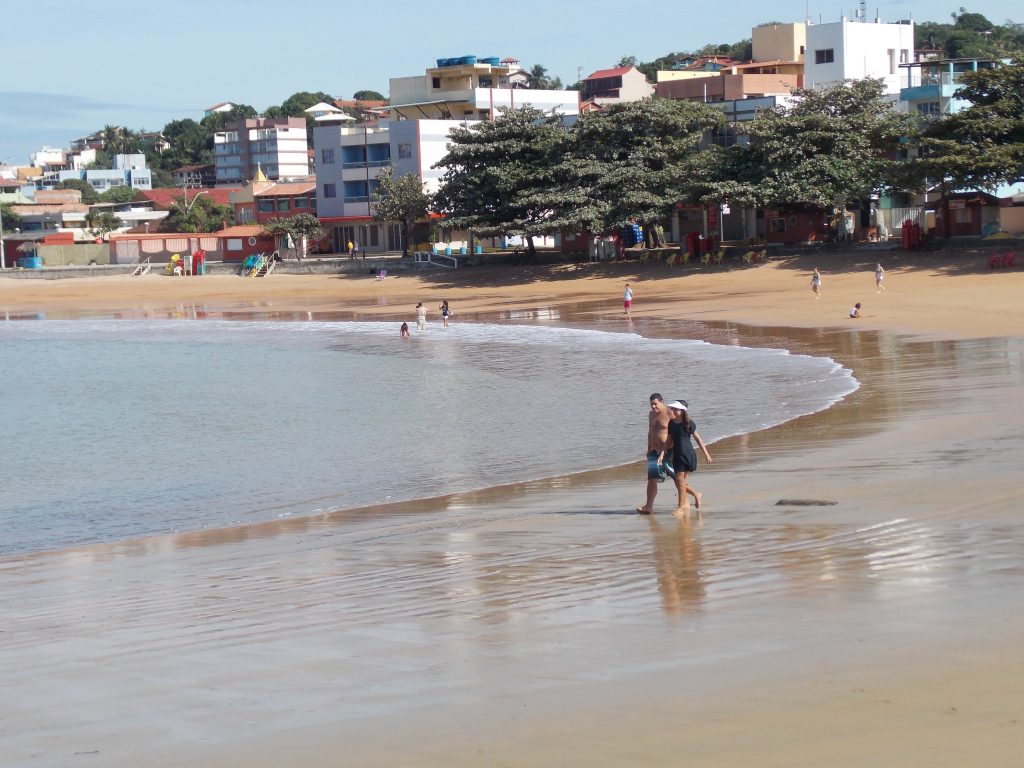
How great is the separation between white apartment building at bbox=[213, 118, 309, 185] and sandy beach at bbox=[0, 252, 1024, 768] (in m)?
172

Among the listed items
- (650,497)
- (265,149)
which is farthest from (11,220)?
(650,497)

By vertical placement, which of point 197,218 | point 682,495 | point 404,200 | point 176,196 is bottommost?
point 682,495

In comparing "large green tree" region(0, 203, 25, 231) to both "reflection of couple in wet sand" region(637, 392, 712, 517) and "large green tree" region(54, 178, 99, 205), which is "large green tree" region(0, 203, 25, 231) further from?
"reflection of couple in wet sand" region(637, 392, 712, 517)

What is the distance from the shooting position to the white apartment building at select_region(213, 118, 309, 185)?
7151 inches

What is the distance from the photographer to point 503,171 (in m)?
61.0

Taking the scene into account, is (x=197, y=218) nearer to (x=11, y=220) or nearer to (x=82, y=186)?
(x=11, y=220)

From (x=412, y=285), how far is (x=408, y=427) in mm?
39055

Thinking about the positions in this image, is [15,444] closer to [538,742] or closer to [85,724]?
[85,724]

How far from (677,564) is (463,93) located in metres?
81.8

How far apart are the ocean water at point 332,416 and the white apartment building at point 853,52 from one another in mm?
49007

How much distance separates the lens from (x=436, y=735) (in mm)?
6055

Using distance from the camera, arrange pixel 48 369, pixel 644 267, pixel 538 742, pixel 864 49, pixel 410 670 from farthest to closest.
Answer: pixel 864 49
pixel 644 267
pixel 48 369
pixel 410 670
pixel 538 742

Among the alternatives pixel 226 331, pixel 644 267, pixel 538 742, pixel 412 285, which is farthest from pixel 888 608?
pixel 412 285

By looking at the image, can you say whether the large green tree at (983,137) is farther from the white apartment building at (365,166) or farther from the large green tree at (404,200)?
the white apartment building at (365,166)
